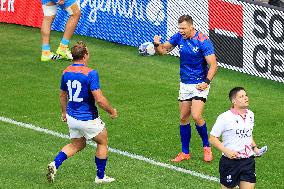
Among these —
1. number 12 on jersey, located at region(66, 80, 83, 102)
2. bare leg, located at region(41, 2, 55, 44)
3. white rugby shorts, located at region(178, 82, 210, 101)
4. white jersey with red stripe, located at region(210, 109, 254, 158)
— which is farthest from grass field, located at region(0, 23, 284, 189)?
white jersey with red stripe, located at region(210, 109, 254, 158)

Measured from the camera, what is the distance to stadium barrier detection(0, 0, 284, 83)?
20016mm

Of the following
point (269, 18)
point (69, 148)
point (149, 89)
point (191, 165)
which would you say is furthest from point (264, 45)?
point (69, 148)

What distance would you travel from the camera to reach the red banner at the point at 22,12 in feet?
83.5

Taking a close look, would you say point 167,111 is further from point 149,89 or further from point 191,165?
point 191,165

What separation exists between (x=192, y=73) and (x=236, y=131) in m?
3.14

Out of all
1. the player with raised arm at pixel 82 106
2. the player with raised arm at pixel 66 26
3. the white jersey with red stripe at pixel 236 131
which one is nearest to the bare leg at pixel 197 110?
the player with raised arm at pixel 82 106

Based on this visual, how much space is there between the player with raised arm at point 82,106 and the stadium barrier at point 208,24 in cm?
790

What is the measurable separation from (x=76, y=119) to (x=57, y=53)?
8893 mm

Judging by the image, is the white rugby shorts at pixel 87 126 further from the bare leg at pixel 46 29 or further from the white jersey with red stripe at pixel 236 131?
the bare leg at pixel 46 29

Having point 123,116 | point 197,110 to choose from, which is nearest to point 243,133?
point 197,110

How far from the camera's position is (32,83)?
19344mm

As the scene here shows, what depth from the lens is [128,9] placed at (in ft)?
76.6

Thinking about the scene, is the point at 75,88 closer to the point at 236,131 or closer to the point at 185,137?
the point at 236,131

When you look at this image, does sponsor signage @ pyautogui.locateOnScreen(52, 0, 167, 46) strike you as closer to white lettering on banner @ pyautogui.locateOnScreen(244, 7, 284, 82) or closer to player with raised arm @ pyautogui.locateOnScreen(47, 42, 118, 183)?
white lettering on banner @ pyautogui.locateOnScreen(244, 7, 284, 82)
